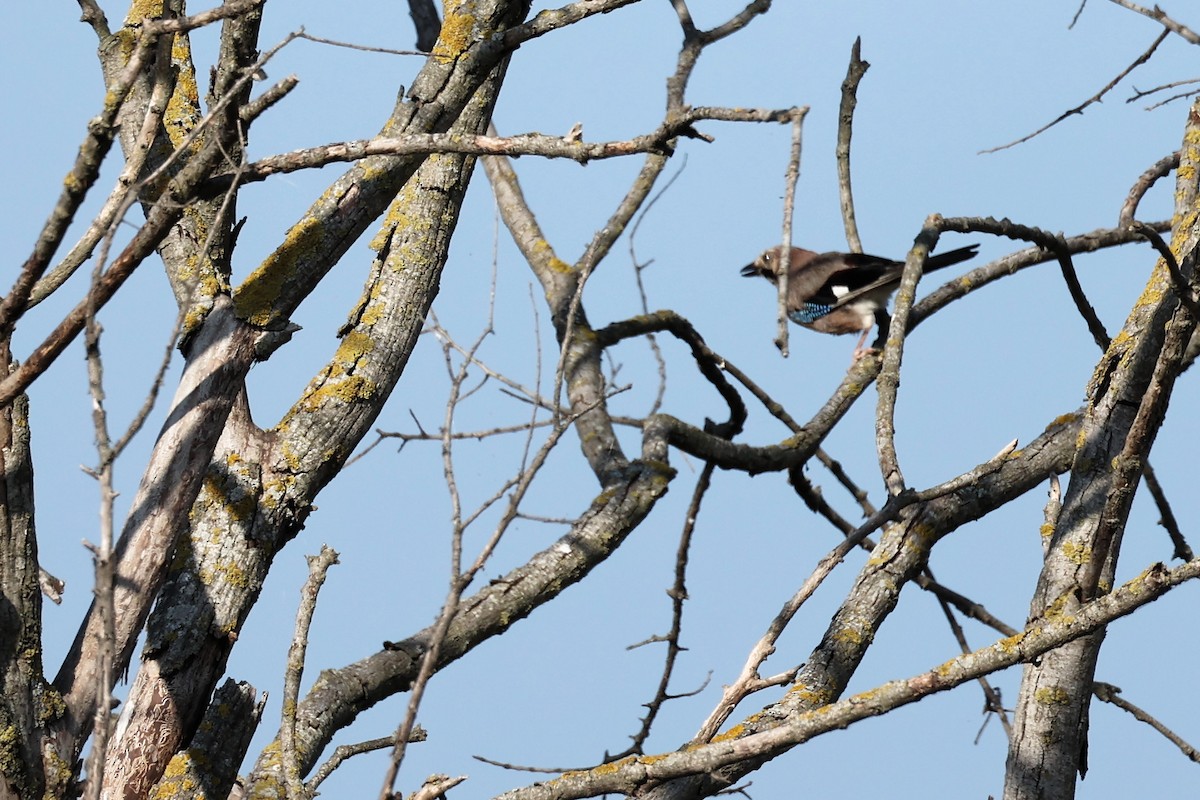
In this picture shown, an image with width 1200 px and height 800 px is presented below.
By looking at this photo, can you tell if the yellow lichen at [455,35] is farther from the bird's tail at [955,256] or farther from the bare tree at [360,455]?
the bird's tail at [955,256]

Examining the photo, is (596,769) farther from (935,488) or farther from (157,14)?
(157,14)

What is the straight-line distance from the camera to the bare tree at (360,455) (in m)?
2.38

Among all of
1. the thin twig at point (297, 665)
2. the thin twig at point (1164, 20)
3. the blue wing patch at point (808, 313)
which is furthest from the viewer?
the blue wing patch at point (808, 313)

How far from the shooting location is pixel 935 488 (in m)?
3.41

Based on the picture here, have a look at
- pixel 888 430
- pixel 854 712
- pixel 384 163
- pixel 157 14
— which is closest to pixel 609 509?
pixel 888 430

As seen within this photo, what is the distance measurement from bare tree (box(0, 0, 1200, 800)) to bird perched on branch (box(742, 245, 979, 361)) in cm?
220

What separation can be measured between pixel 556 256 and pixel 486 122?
1.96 metres

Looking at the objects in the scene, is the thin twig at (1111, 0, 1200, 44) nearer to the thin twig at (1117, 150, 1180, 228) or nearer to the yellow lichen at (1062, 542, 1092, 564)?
the thin twig at (1117, 150, 1180, 228)

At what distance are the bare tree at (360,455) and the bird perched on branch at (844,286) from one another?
2.20 m

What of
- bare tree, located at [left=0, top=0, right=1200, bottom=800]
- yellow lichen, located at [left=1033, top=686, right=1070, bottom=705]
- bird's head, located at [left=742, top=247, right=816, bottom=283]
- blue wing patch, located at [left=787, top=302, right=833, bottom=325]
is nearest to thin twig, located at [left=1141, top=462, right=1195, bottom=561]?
bare tree, located at [left=0, top=0, right=1200, bottom=800]

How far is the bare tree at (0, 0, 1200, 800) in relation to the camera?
7.81 ft

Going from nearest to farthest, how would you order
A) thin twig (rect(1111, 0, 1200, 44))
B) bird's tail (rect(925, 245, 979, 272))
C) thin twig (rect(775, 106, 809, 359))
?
thin twig (rect(775, 106, 809, 359)) → thin twig (rect(1111, 0, 1200, 44)) → bird's tail (rect(925, 245, 979, 272))

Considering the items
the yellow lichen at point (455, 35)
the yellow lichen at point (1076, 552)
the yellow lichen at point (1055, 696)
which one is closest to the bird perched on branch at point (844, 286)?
the yellow lichen at point (1076, 552)

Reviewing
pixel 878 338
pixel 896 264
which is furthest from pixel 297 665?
pixel 896 264
